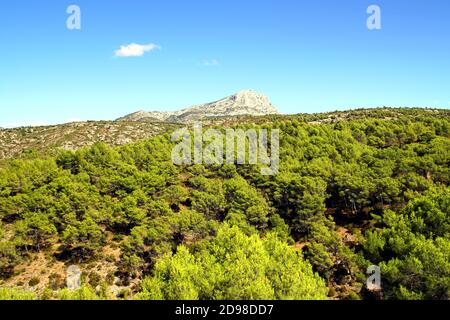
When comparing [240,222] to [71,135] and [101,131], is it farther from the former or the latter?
[101,131]

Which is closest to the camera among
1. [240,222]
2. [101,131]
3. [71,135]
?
[240,222]

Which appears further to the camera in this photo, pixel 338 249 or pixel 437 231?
pixel 338 249

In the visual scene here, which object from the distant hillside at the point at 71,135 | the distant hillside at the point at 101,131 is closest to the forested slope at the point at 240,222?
the distant hillside at the point at 101,131

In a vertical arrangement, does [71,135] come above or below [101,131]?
below

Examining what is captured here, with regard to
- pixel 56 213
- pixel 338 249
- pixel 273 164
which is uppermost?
pixel 273 164

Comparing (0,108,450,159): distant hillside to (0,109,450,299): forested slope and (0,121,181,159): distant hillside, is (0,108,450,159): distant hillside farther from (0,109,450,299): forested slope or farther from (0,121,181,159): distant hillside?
(0,109,450,299): forested slope

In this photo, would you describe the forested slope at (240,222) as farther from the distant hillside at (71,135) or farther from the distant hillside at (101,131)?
the distant hillside at (71,135)

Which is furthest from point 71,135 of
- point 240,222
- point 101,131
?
point 240,222
